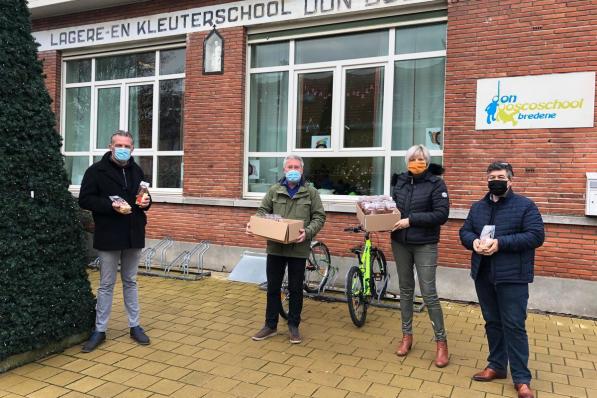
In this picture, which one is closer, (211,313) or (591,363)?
A: (591,363)

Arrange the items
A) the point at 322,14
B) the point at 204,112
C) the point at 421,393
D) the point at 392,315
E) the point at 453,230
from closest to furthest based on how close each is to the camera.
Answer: the point at 421,393 → the point at 392,315 → the point at 453,230 → the point at 322,14 → the point at 204,112

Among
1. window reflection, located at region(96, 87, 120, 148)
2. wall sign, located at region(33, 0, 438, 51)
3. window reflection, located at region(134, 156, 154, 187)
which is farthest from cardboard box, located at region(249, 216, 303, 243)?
window reflection, located at region(96, 87, 120, 148)

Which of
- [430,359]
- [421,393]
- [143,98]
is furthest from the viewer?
[143,98]

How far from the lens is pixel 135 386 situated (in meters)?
3.97

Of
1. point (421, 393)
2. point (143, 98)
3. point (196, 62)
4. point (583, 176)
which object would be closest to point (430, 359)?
A: point (421, 393)

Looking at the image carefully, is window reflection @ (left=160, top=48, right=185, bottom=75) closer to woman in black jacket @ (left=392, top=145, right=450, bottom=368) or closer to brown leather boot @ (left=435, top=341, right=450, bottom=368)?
woman in black jacket @ (left=392, top=145, right=450, bottom=368)

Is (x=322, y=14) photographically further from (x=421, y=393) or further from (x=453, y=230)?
(x=421, y=393)

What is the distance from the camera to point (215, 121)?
8.52 metres

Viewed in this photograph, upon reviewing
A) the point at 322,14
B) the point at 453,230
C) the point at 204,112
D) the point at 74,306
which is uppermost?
the point at 322,14

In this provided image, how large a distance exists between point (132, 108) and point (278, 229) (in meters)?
6.49

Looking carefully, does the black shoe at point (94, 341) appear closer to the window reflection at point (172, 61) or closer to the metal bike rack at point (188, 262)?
the metal bike rack at point (188, 262)

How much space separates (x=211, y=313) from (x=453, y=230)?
3.41 metres

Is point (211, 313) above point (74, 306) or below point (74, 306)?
below

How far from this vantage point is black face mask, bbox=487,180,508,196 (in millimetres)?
3814
